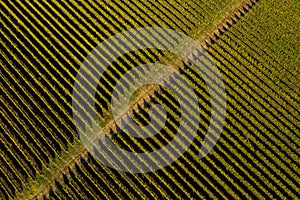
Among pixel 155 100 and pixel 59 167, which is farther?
pixel 155 100

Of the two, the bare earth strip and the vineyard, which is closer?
the bare earth strip

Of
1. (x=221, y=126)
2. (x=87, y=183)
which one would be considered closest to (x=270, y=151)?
(x=221, y=126)

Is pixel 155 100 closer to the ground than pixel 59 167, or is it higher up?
closer to the ground

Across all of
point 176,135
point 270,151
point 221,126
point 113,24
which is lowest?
point 270,151

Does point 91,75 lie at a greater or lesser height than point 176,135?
greater

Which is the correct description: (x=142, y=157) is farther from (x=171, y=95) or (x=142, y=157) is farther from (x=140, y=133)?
(x=171, y=95)

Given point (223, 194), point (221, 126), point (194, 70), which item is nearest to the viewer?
point (223, 194)

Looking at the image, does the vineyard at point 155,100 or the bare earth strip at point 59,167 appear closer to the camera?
the bare earth strip at point 59,167

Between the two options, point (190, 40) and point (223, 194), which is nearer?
point (223, 194)
